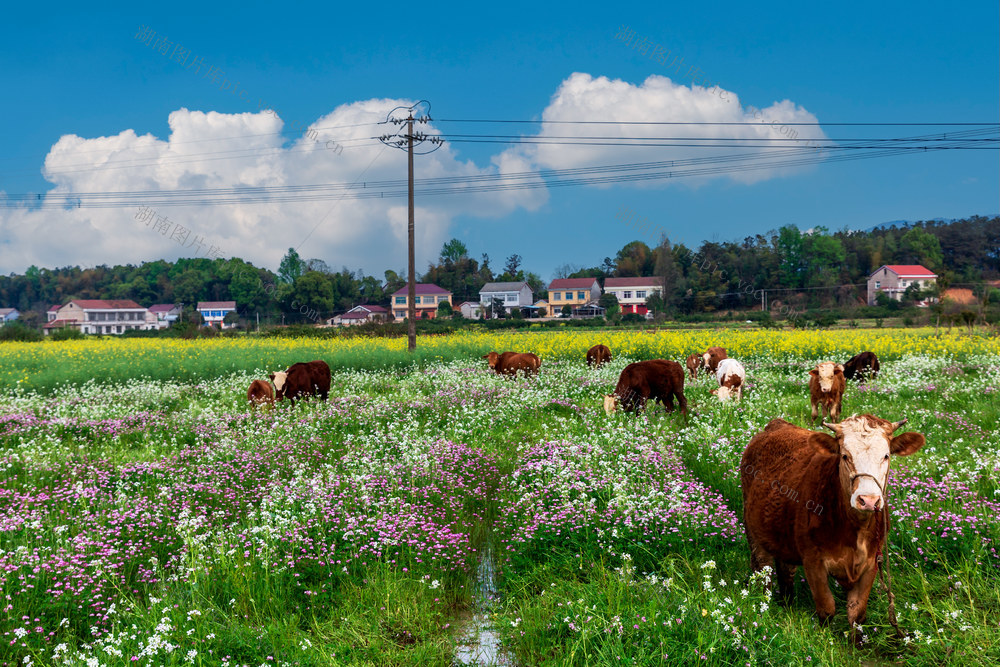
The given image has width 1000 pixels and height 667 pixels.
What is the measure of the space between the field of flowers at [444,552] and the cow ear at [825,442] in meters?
1.30

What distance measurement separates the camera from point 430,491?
7430 millimetres

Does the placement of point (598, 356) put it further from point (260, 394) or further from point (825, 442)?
point (825, 442)

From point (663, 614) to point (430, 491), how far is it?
3.69m

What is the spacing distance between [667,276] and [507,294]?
115 ft

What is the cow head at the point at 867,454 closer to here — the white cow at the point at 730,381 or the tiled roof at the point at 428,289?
the white cow at the point at 730,381

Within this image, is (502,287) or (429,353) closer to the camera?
(429,353)

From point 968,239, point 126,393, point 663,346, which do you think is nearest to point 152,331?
point 126,393

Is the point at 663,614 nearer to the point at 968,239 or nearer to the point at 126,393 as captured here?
the point at 126,393

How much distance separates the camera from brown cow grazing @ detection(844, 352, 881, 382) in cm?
1742

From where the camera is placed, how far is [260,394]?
48.7 feet

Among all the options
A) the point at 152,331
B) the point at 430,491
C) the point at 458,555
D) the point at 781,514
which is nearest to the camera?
the point at 781,514

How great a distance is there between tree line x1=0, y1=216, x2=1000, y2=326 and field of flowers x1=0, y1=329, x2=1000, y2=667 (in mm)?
56394

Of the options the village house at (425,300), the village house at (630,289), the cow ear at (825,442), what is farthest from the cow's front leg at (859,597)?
the village house at (425,300)

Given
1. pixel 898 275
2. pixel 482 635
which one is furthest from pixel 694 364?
pixel 898 275
